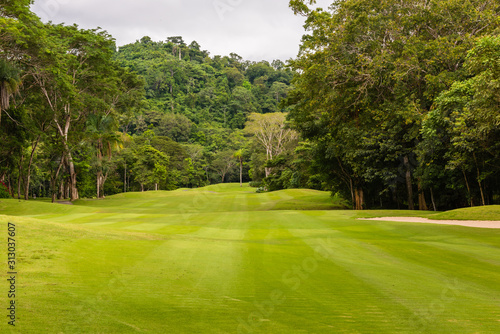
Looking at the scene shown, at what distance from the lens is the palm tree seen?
77.8ft

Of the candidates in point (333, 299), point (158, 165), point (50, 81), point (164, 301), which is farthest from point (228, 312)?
point (158, 165)

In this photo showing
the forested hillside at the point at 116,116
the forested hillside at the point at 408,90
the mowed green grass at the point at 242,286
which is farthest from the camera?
the forested hillside at the point at 116,116

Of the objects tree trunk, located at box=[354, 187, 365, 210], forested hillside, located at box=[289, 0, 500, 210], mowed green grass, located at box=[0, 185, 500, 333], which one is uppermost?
forested hillside, located at box=[289, 0, 500, 210]

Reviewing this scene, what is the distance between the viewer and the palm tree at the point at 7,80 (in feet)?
77.8

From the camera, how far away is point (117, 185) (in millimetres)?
74375

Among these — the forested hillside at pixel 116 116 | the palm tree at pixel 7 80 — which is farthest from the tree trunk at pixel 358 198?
the palm tree at pixel 7 80

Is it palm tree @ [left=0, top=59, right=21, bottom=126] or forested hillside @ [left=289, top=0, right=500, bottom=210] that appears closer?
forested hillside @ [left=289, top=0, right=500, bottom=210]

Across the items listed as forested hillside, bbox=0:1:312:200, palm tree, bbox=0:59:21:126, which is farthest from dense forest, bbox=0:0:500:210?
forested hillside, bbox=0:1:312:200

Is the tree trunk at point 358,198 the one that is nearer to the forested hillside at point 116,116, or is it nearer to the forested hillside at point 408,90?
the forested hillside at point 408,90

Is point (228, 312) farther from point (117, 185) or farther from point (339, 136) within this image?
point (117, 185)

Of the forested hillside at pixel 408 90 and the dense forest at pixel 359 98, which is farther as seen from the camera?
the dense forest at pixel 359 98

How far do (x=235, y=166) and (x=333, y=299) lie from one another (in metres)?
98.8

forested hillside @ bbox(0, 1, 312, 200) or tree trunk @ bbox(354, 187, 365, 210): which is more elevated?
forested hillside @ bbox(0, 1, 312, 200)

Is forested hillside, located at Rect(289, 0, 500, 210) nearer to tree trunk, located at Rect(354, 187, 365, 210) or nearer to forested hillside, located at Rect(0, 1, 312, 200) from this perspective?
tree trunk, located at Rect(354, 187, 365, 210)
